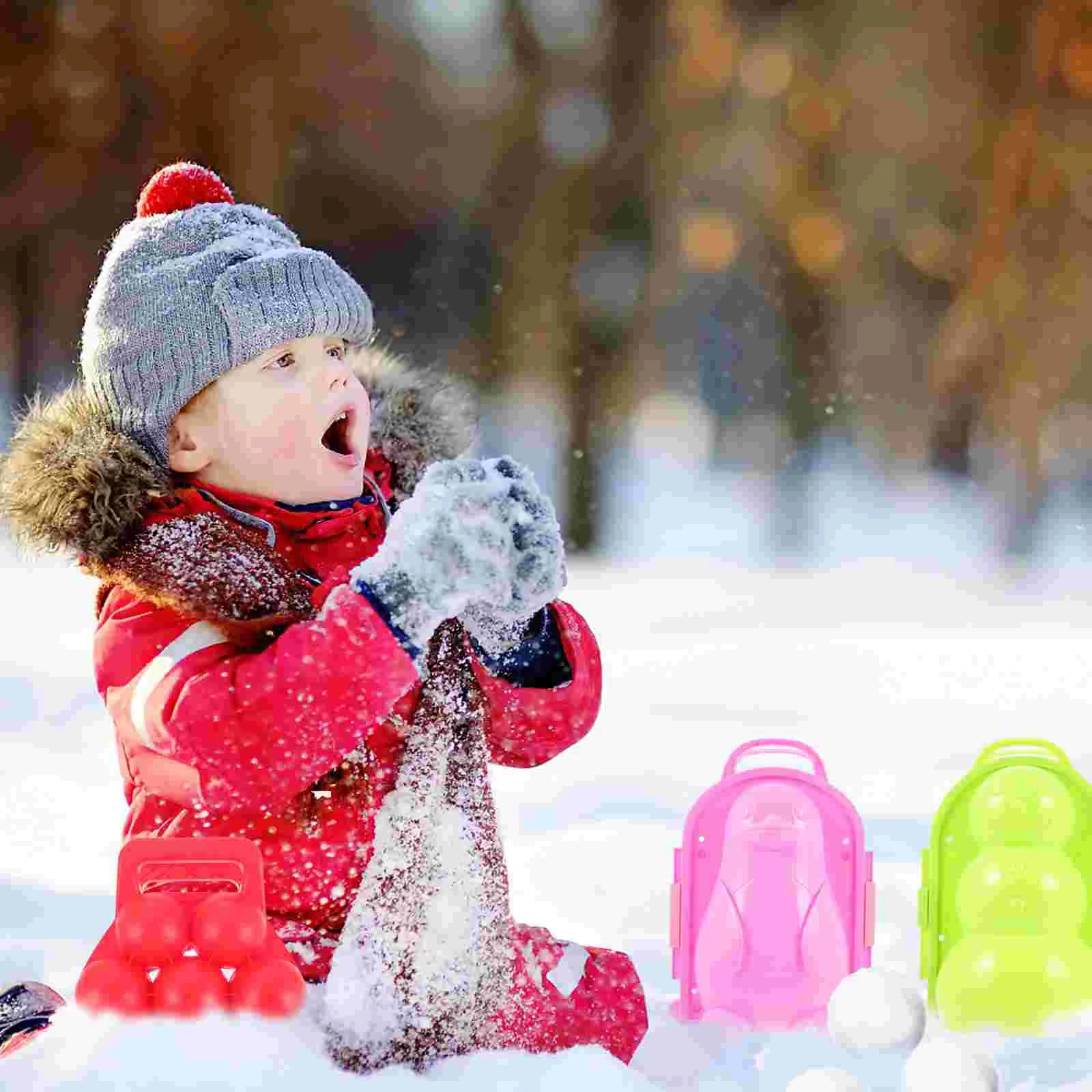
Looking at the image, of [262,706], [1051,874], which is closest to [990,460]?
[1051,874]

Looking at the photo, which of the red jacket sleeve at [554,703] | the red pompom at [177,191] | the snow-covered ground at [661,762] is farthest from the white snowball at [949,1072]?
the red pompom at [177,191]

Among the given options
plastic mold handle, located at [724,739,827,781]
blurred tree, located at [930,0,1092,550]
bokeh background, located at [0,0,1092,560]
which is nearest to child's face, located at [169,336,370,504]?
plastic mold handle, located at [724,739,827,781]

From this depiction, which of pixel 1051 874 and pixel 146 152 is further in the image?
pixel 146 152

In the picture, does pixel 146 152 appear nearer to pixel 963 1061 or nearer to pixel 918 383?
pixel 918 383

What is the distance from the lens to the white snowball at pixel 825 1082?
1.47 m

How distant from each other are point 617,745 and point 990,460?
403 centimetres

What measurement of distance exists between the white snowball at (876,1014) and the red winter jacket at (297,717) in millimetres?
414

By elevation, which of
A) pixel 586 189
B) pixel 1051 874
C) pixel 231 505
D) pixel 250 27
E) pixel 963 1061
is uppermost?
pixel 250 27

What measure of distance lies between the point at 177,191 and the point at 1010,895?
1.24 metres

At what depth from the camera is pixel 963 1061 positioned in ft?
4.88

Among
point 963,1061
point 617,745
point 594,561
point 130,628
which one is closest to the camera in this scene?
point 963,1061

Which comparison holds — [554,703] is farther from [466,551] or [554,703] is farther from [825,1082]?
[825,1082]

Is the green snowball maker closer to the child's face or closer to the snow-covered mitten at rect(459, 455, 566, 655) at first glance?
the snow-covered mitten at rect(459, 455, 566, 655)

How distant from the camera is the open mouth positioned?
1.77 meters
